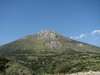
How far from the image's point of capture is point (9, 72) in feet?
226

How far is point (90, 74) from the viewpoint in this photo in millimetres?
92562

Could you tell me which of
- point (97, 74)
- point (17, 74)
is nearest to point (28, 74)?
point (17, 74)

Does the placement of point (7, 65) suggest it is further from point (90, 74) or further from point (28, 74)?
point (90, 74)

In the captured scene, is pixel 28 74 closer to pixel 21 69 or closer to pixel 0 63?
pixel 21 69

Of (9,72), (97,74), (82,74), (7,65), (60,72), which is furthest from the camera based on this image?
(60,72)

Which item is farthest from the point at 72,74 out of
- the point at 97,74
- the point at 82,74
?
the point at 97,74

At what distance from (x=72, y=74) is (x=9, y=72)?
35.3 metres

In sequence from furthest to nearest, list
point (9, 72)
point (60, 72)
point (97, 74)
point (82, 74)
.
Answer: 1. point (60, 72)
2. point (82, 74)
3. point (97, 74)
4. point (9, 72)

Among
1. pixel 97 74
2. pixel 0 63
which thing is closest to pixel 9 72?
pixel 0 63

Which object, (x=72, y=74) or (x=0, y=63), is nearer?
(x=0, y=63)

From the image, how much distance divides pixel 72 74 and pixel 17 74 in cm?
3413

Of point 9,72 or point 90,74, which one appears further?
point 90,74

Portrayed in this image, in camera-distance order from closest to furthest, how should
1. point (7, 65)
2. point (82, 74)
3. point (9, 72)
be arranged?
point (9, 72) → point (7, 65) → point (82, 74)

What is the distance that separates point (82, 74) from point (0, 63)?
34135 millimetres
